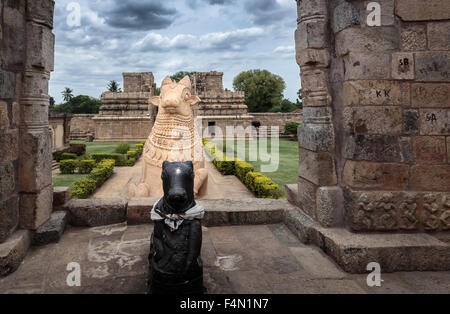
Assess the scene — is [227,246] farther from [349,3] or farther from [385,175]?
[349,3]

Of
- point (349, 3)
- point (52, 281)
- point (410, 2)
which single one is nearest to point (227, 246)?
point (52, 281)

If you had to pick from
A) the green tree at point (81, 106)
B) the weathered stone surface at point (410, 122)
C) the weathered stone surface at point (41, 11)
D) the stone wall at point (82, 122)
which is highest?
the green tree at point (81, 106)

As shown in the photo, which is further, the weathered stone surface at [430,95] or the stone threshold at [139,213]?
the stone threshold at [139,213]

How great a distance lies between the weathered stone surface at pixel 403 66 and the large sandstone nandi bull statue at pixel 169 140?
3.21 meters

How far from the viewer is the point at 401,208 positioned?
2578 millimetres

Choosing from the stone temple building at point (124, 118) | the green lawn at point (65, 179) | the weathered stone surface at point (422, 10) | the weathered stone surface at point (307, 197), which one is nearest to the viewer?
the weathered stone surface at point (422, 10)

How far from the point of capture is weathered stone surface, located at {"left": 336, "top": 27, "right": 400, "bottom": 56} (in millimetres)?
2596

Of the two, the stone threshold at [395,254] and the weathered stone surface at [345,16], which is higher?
the weathered stone surface at [345,16]

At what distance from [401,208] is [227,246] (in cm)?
166

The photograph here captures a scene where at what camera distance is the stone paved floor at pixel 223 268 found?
211 centimetres

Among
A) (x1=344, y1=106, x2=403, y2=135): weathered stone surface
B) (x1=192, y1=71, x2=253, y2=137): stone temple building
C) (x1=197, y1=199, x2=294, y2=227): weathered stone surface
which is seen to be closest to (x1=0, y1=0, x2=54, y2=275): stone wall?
(x1=197, y1=199, x2=294, y2=227): weathered stone surface

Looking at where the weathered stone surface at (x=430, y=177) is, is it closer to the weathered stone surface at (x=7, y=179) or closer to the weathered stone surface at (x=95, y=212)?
the weathered stone surface at (x=95, y=212)

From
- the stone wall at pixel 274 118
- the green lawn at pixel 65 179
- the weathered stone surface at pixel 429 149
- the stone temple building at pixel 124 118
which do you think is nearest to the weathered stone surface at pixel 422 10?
the weathered stone surface at pixel 429 149

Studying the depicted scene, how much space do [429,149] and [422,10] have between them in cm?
126
